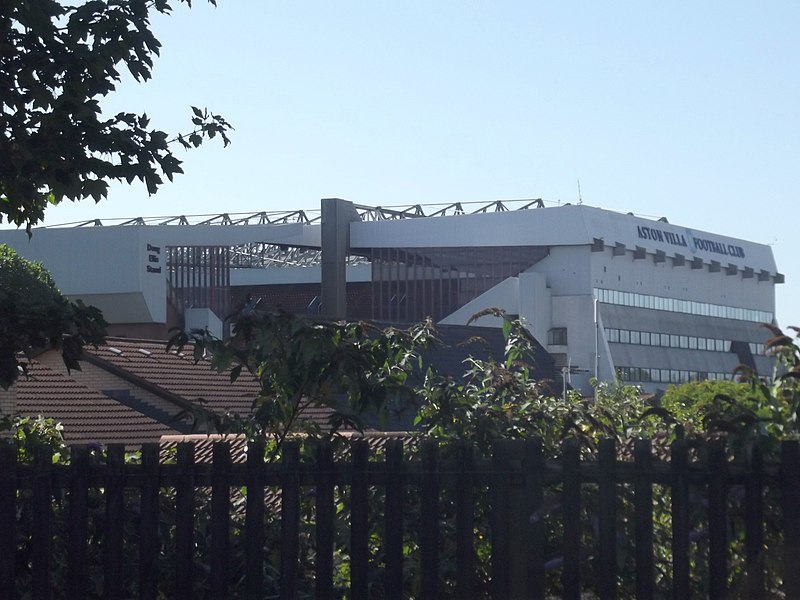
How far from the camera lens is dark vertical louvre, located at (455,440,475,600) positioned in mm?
5184

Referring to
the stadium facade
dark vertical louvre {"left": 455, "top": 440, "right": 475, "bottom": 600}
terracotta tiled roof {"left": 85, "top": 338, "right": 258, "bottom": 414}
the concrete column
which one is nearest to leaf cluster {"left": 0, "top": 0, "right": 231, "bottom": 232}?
dark vertical louvre {"left": 455, "top": 440, "right": 475, "bottom": 600}

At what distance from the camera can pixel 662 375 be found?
2736 inches

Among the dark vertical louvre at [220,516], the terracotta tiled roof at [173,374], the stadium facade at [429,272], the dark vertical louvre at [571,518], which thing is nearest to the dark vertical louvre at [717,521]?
the dark vertical louvre at [571,518]

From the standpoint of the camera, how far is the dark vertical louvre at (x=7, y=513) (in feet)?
18.8

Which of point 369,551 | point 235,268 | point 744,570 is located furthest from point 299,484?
point 235,268

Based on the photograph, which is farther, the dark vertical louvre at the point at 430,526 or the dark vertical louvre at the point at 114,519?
→ the dark vertical louvre at the point at 114,519

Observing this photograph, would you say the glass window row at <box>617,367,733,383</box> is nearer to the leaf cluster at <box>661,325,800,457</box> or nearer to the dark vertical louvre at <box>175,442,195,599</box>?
the leaf cluster at <box>661,325,800,457</box>

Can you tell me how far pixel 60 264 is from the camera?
57.8 m

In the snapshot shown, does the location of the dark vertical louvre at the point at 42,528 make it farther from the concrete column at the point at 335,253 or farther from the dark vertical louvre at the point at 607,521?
the concrete column at the point at 335,253

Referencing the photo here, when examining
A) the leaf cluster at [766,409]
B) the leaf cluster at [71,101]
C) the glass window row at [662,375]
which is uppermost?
Answer: the leaf cluster at [71,101]

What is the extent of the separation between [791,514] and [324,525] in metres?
1.95

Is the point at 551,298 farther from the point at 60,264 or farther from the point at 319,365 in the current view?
the point at 319,365

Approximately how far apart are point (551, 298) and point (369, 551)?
59625 mm

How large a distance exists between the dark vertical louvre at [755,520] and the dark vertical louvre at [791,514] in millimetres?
90
